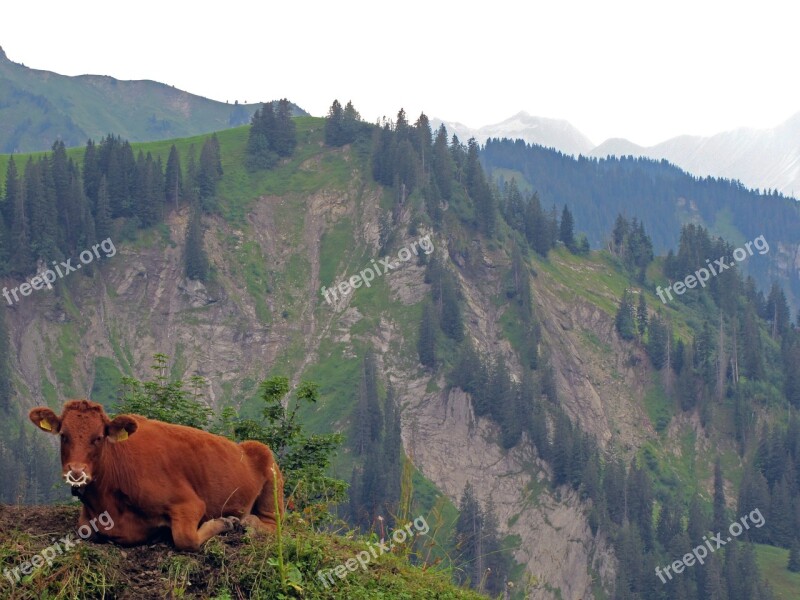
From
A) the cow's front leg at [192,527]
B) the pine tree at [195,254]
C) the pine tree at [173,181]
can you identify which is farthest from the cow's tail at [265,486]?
the pine tree at [173,181]

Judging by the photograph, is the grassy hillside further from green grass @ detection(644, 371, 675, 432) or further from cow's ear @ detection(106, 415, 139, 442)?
green grass @ detection(644, 371, 675, 432)

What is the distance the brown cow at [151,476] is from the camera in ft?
40.6

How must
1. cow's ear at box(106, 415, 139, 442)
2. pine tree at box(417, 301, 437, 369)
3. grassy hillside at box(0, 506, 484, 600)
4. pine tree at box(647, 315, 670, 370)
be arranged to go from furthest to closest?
pine tree at box(647, 315, 670, 370), pine tree at box(417, 301, 437, 369), cow's ear at box(106, 415, 139, 442), grassy hillside at box(0, 506, 484, 600)

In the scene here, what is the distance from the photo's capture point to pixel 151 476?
13.0 meters

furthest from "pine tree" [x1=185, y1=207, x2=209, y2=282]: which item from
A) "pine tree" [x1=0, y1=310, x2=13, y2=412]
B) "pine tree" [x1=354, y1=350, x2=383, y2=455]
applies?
"pine tree" [x1=354, y1=350, x2=383, y2=455]

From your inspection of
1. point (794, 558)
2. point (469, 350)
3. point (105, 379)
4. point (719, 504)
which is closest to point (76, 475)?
point (105, 379)

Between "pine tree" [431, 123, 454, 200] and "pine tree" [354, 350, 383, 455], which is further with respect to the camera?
"pine tree" [431, 123, 454, 200]

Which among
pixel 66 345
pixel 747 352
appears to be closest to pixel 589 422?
pixel 747 352

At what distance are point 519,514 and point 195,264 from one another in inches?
2805

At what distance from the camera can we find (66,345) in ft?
505

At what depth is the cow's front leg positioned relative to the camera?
1265 centimetres

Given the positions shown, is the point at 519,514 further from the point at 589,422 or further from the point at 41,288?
the point at 41,288

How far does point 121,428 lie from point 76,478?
0.87m

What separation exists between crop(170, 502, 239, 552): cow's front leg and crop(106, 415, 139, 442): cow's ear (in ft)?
4.04
